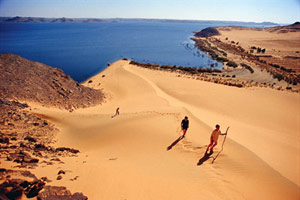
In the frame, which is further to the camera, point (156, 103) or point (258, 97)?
point (258, 97)

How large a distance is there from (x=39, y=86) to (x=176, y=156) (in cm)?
1318

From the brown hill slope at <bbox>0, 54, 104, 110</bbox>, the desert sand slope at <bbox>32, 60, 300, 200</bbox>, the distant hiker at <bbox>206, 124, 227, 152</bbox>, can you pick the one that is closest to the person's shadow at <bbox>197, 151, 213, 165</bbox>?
the desert sand slope at <bbox>32, 60, 300, 200</bbox>

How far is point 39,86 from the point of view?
15.7 meters

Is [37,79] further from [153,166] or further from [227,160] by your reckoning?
[227,160]

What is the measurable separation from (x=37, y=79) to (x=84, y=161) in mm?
12022

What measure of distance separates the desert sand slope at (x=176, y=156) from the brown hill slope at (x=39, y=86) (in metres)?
1.48

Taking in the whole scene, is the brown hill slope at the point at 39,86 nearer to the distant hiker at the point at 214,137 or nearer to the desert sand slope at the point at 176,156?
the desert sand slope at the point at 176,156

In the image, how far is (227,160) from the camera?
7.68 metres

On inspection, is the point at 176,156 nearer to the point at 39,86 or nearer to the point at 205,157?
the point at 205,157

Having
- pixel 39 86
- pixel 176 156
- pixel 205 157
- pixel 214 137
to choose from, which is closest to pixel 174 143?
pixel 176 156

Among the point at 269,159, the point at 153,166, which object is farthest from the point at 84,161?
the point at 269,159

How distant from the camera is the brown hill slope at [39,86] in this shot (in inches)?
559

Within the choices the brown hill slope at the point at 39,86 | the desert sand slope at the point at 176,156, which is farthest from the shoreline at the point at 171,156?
the brown hill slope at the point at 39,86

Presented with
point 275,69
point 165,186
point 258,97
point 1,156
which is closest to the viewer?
point 165,186
